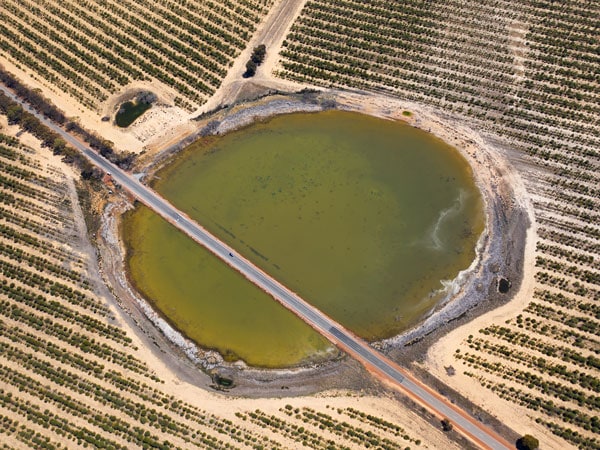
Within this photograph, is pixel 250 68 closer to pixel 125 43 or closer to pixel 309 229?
pixel 125 43

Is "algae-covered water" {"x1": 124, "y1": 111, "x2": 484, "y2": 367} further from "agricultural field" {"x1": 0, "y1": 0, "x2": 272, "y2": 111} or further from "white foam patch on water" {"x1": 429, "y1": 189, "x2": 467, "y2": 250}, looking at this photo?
"agricultural field" {"x1": 0, "y1": 0, "x2": 272, "y2": 111}

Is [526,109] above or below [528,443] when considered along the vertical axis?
above

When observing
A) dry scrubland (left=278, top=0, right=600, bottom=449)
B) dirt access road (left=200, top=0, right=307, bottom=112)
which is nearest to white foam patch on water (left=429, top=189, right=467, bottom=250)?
dry scrubland (left=278, top=0, right=600, bottom=449)

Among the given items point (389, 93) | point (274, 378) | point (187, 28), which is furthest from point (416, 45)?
point (274, 378)

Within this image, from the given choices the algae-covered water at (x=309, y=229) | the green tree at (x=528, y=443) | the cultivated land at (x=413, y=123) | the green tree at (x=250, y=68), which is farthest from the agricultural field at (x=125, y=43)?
the green tree at (x=528, y=443)

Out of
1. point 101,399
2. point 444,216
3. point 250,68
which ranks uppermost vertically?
point 250,68

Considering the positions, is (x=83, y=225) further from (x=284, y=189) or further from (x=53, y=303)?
(x=284, y=189)

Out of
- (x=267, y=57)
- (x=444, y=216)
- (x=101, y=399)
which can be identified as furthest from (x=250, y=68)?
(x=101, y=399)

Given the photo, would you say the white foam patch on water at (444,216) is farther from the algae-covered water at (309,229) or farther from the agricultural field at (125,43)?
the agricultural field at (125,43)
